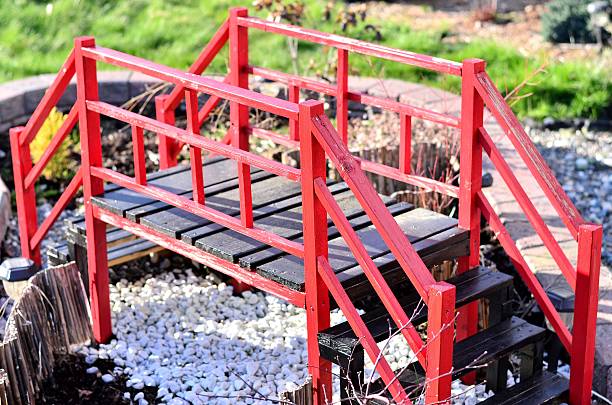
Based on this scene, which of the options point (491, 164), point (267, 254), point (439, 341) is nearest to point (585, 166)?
point (491, 164)

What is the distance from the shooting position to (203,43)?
8578 mm

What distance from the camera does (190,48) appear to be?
851cm

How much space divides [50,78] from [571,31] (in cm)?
390

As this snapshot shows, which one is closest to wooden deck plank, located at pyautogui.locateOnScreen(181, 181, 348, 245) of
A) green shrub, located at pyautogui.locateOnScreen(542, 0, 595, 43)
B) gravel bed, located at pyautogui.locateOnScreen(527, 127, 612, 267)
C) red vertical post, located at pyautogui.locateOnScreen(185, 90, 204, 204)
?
red vertical post, located at pyautogui.locateOnScreen(185, 90, 204, 204)

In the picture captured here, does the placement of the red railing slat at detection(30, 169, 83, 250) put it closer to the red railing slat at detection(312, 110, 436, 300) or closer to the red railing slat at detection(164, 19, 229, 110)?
the red railing slat at detection(164, 19, 229, 110)

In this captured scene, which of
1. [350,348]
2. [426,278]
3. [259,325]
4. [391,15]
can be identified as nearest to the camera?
[426,278]

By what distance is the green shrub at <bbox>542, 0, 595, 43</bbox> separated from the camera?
8680mm

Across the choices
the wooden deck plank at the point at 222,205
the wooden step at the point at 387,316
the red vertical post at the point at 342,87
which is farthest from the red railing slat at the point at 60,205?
the wooden step at the point at 387,316

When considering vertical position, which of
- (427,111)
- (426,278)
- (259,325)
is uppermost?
(427,111)

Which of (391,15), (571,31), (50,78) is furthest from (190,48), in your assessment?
(571,31)

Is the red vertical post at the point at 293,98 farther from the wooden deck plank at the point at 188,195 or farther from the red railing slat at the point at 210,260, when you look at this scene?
the red railing slat at the point at 210,260

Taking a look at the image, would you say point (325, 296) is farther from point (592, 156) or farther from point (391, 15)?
point (391, 15)

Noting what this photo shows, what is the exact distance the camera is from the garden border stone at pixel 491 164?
4.73 m

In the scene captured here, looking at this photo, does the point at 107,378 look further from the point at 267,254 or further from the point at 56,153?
the point at 56,153
